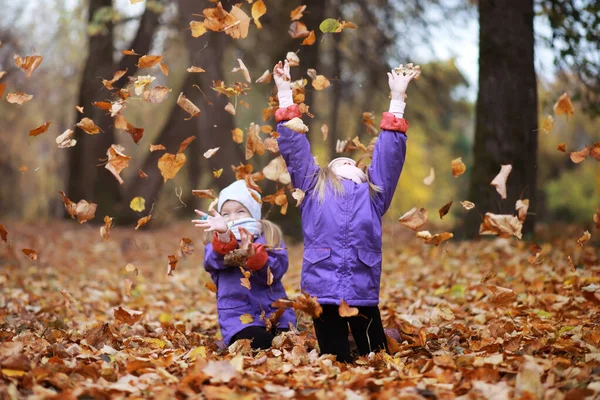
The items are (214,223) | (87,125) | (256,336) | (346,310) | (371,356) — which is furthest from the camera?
(87,125)

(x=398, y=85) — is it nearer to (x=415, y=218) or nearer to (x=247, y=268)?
(x=415, y=218)

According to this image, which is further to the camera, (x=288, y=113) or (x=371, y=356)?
(x=288, y=113)

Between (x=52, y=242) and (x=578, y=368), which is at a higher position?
(x=578, y=368)

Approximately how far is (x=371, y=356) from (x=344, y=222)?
71 centimetres

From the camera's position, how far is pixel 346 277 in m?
3.18

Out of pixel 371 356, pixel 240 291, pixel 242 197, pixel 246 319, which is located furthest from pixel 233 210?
pixel 371 356

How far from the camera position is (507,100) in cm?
666

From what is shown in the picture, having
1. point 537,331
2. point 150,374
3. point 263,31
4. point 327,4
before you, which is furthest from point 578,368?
point 263,31

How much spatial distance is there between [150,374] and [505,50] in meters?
5.29

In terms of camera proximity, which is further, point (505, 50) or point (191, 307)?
point (505, 50)

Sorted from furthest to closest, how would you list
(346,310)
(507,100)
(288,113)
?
(507,100) < (288,113) < (346,310)

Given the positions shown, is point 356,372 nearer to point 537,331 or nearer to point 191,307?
point 537,331

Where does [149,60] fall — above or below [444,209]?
above

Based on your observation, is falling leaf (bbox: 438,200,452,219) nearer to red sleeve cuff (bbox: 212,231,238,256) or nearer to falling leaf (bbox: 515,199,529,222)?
falling leaf (bbox: 515,199,529,222)
